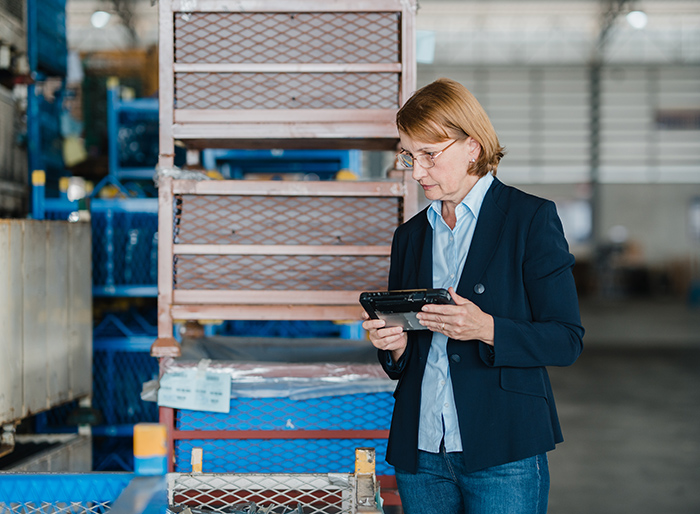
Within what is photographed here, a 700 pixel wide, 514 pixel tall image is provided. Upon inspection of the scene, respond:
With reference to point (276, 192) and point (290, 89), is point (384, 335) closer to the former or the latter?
point (276, 192)

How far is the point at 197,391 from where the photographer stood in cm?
247

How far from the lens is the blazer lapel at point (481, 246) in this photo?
160 cm

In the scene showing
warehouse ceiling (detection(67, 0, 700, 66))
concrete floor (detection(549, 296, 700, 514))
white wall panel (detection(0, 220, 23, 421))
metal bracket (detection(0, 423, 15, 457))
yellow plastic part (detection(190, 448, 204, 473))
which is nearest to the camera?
yellow plastic part (detection(190, 448, 204, 473))

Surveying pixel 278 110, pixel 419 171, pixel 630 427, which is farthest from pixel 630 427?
pixel 419 171

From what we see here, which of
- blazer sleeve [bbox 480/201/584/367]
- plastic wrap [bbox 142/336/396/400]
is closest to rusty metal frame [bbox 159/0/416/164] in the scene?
plastic wrap [bbox 142/336/396/400]

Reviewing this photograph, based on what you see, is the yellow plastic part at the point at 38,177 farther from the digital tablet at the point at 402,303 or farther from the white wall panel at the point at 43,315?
the digital tablet at the point at 402,303

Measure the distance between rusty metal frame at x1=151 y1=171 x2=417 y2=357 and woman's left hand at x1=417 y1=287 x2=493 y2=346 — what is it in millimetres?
1033

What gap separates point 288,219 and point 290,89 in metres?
0.53

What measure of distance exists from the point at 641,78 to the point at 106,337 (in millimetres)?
17107

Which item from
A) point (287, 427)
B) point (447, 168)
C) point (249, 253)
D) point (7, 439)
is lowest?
point (7, 439)

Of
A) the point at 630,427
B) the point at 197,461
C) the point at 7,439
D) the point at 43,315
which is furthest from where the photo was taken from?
the point at 630,427

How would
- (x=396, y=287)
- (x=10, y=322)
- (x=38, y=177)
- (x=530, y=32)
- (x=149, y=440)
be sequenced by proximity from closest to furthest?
(x=149, y=440) → (x=396, y=287) → (x=10, y=322) → (x=38, y=177) → (x=530, y=32)

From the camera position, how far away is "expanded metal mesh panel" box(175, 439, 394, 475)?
98.7 inches

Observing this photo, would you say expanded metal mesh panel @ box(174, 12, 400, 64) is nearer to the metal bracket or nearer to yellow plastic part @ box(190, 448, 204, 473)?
yellow plastic part @ box(190, 448, 204, 473)
